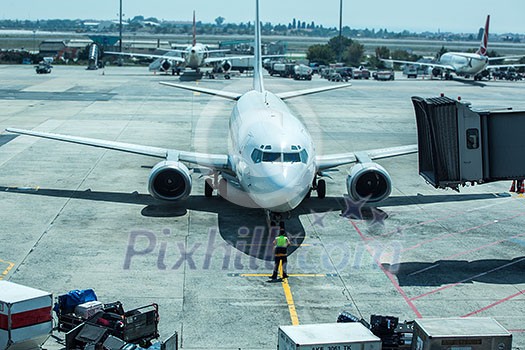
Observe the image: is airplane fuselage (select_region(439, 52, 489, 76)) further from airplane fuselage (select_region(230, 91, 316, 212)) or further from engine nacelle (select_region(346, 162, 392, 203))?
airplane fuselage (select_region(230, 91, 316, 212))

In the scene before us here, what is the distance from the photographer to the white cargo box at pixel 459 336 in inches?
703

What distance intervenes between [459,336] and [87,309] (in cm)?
956

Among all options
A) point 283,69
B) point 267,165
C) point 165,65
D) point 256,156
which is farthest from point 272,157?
point 283,69

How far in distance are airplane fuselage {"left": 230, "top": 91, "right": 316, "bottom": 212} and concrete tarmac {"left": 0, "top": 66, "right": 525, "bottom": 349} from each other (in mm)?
2094

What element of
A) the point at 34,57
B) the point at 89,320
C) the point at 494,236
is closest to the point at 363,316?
the point at 89,320

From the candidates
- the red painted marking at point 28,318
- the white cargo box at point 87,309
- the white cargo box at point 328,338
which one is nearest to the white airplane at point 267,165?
the white cargo box at point 87,309

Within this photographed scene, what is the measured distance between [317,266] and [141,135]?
32.9 meters

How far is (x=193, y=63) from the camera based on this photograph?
395 feet

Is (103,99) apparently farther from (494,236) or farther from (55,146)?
(494,236)

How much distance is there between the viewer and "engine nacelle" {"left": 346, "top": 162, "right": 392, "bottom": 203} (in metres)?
34.9

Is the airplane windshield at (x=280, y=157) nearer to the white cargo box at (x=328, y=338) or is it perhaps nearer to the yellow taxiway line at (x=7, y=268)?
the yellow taxiway line at (x=7, y=268)

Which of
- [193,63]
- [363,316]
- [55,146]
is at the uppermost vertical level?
[193,63]

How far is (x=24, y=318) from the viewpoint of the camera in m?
18.8

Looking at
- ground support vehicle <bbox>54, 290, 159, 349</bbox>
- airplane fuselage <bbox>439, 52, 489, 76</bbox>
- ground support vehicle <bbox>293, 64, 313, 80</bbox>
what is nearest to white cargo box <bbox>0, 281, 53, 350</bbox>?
ground support vehicle <bbox>54, 290, 159, 349</bbox>
